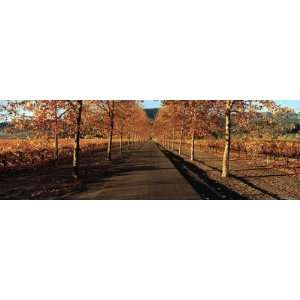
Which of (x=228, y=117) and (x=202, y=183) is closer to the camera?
(x=202, y=183)

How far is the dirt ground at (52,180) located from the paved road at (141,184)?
0.36 meters

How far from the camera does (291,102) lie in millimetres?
7867

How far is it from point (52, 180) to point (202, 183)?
152 inches

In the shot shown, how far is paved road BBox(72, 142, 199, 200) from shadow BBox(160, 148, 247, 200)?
0.21 m

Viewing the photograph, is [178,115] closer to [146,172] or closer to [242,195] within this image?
[146,172]

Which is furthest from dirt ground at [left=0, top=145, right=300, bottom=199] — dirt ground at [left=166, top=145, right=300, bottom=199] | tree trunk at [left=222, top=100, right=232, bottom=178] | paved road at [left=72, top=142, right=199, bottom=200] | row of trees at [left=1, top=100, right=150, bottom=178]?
row of trees at [left=1, top=100, right=150, bottom=178]

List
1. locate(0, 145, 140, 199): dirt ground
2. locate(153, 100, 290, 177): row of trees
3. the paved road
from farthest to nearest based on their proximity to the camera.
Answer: locate(153, 100, 290, 177): row of trees
locate(0, 145, 140, 199): dirt ground
the paved road

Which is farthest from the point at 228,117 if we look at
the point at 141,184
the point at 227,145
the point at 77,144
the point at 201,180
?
the point at 77,144

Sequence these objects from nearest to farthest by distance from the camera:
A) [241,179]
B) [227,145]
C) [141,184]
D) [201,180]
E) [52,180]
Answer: [141,184] < [52,180] < [241,179] < [201,180] < [227,145]

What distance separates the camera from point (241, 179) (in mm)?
8477

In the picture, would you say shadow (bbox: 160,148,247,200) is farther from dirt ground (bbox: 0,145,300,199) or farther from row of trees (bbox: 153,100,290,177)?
row of trees (bbox: 153,100,290,177)

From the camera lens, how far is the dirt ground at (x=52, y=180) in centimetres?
770

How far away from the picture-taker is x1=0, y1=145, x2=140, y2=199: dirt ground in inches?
303

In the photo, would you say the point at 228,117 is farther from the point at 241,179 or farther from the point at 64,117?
the point at 64,117
